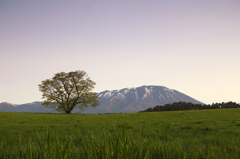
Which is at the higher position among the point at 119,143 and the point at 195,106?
the point at 119,143

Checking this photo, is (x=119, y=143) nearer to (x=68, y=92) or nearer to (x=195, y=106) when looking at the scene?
(x=68, y=92)

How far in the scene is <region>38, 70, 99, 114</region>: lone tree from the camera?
184ft

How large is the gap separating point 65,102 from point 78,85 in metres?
7.64

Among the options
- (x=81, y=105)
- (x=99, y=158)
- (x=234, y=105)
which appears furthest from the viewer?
(x=234, y=105)

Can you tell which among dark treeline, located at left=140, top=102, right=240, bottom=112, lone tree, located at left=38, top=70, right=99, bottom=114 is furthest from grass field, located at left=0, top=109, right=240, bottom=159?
dark treeline, located at left=140, top=102, right=240, bottom=112

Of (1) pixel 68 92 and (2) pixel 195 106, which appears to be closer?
(1) pixel 68 92

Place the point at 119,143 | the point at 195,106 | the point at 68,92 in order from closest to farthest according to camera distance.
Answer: the point at 119,143
the point at 68,92
the point at 195,106

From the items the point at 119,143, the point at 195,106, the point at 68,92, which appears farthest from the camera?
the point at 195,106

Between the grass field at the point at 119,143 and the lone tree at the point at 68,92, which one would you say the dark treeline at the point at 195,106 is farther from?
the grass field at the point at 119,143

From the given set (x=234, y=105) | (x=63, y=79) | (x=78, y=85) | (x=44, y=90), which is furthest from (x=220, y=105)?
(x=44, y=90)

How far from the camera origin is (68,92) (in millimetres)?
58781

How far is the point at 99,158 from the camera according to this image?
1846mm

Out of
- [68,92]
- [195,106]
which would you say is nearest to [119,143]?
[68,92]

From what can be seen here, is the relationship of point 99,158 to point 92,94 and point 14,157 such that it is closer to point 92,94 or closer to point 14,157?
point 14,157
